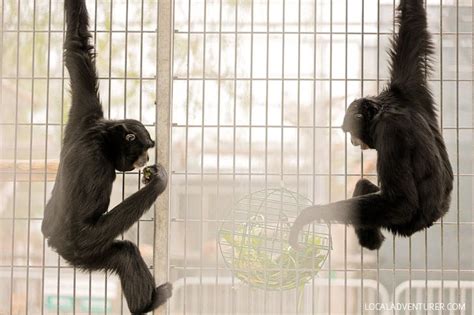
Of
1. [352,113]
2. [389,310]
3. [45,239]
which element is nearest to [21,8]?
[45,239]

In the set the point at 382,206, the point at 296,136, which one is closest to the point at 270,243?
the point at 296,136

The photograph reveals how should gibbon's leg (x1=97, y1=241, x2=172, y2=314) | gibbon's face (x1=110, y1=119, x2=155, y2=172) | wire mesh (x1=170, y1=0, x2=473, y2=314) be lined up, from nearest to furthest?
gibbon's leg (x1=97, y1=241, x2=172, y2=314) < gibbon's face (x1=110, y1=119, x2=155, y2=172) < wire mesh (x1=170, y1=0, x2=473, y2=314)

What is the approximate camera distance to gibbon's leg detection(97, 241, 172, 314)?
439 cm

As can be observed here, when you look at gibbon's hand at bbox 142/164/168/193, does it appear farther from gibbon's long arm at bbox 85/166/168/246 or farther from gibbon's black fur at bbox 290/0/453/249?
gibbon's black fur at bbox 290/0/453/249

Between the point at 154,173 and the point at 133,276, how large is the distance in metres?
0.55

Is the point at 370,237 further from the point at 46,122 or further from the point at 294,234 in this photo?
the point at 46,122

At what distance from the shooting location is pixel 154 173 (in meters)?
4.46

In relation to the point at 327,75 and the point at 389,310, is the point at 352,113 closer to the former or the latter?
the point at 327,75

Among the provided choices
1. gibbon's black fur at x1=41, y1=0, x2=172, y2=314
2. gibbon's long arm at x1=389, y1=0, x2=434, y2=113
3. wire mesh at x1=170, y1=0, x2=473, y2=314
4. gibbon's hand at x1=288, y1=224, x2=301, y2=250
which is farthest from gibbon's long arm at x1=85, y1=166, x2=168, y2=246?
gibbon's long arm at x1=389, y1=0, x2=434, y2=113

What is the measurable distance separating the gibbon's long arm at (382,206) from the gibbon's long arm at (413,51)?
17.4 inches

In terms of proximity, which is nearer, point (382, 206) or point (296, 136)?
point (382, 206)

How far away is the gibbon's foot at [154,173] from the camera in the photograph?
4445mm

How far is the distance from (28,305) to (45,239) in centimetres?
41

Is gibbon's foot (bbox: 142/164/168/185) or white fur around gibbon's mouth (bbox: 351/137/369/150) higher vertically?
white fur around gibbon's mouth (bbox: 351/137/369/150)
